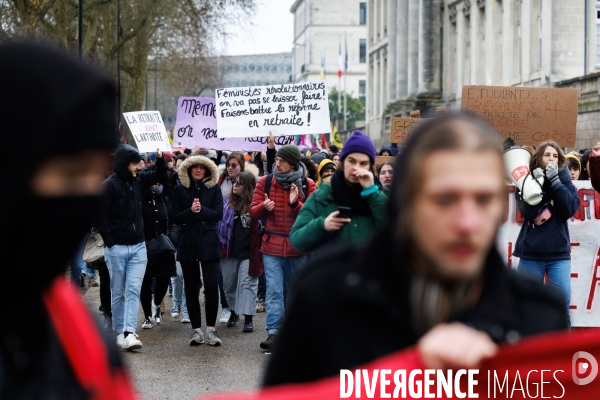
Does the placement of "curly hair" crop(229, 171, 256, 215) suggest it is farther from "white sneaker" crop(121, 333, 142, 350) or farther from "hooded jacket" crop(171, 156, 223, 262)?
"white sneaker" crop(121, 333, 142, 350)

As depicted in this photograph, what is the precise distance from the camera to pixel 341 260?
7.91 feet

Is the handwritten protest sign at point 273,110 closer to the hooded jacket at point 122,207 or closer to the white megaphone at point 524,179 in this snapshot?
the hooded jacket at point 122,207

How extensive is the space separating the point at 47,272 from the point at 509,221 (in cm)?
855

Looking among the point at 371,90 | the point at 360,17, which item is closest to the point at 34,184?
the point at 371,90

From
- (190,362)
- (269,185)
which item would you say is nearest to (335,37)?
(269,185)

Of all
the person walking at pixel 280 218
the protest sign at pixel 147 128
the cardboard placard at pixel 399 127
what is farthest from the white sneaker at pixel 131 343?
the protest sign at pixel 147 128

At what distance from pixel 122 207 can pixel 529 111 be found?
4573mm

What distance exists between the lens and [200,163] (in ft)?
36.2

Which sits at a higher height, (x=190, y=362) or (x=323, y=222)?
(x=323, y=222)

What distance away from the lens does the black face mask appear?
6.36 ft

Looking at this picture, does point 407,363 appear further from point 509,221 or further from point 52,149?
point 509,221

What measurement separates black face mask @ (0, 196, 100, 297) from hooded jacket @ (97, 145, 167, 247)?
8.27 meters

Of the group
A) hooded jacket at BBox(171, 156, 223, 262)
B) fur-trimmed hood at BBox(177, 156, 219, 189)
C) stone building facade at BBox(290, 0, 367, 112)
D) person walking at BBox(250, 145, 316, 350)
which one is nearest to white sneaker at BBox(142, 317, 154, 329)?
hooded jacket at BBox(171, 156, 223, 262)

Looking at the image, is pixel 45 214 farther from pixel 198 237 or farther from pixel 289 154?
pixel 198 237
